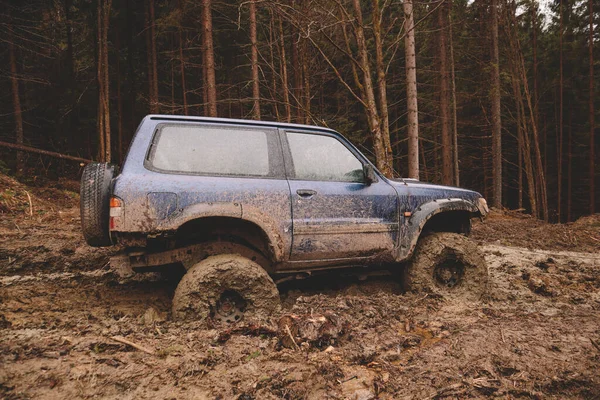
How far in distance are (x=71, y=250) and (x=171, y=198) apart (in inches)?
116

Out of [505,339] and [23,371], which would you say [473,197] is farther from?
[23,371]

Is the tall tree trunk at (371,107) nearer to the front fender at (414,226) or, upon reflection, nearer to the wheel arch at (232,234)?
the front fender at (414,226)

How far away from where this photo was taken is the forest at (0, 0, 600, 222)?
13062mm

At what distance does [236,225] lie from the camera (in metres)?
3.38

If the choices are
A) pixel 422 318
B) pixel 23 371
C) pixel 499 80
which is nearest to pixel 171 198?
pixel 23 371

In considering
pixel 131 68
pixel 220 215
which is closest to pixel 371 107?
pixel 220 215

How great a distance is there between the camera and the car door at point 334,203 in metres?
3.44

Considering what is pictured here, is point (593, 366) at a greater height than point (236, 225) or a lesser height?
lesser

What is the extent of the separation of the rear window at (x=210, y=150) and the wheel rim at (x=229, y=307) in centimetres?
110

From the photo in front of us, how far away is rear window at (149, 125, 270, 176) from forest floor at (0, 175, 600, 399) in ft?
4.36

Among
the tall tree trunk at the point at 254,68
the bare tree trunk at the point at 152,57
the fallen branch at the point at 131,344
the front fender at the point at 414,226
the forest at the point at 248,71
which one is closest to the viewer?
the fallen branch at the point at 131,344

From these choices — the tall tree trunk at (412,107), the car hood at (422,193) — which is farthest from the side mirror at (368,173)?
the tall tree trunk at (412,107)

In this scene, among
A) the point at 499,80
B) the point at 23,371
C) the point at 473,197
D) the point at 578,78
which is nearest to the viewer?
the point at 23,371

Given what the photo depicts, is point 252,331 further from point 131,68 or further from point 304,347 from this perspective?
point 131,68
